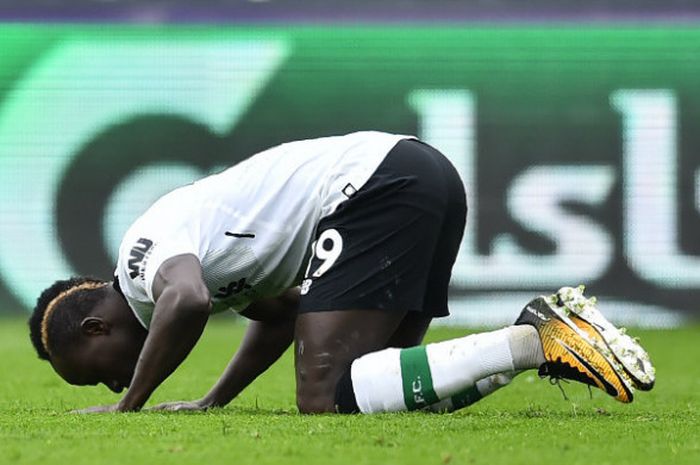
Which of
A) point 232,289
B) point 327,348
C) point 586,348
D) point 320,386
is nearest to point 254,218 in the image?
point 232,289

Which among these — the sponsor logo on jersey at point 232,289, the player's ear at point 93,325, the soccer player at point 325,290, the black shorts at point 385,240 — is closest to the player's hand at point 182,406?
the soccer player at point 325,290

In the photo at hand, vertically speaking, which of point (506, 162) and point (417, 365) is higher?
point (417, 365)

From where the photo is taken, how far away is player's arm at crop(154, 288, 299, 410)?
→ 636 cm

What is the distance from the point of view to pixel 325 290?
5656 mm

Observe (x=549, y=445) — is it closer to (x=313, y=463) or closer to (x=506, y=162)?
(x=313, y=463)

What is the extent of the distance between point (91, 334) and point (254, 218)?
792 millimetres

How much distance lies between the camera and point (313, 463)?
427cm

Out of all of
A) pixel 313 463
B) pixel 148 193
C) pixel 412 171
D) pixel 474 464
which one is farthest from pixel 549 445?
pixel 148 193

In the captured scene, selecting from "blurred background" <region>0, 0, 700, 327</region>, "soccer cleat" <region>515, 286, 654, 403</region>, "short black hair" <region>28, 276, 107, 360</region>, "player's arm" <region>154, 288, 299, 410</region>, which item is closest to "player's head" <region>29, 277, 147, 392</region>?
"short black hair" <region>28, 276, 107, 360</region>

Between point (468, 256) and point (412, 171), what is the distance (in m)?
7.98

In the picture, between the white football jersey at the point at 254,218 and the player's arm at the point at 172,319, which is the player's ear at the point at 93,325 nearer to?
the white football jersey at the point at 254,218

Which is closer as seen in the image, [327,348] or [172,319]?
[172,319]

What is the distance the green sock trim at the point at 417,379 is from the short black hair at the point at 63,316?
1.29 m

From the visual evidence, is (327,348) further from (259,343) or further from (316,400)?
(259,343)
